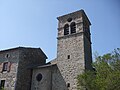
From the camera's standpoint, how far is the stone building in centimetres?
1892

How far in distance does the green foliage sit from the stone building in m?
2.69

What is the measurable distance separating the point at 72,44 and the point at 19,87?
808 cm

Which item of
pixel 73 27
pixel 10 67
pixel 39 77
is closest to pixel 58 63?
pixel 39 77

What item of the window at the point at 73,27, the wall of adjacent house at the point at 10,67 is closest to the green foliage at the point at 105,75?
the window at the point at 73,27

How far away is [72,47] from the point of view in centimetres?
2025

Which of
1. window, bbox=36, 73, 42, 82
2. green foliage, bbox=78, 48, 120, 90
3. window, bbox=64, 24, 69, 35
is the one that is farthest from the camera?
window, bbox=64, 24, 69, 35

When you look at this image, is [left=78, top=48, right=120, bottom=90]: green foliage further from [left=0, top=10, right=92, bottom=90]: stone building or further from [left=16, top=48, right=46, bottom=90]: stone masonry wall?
[left=16, top=48, right=46, bottom=90]: stone masonry wall

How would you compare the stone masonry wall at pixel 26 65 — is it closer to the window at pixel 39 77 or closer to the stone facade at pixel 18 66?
the stone facade at pixel 18 66

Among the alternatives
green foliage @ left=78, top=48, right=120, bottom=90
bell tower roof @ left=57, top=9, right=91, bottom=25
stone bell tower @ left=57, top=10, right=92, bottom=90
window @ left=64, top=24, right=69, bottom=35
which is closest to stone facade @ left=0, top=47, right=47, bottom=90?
stone bell tower @ left=57, top=10, right=92, bottom=90

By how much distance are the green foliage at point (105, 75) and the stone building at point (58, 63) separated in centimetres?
269

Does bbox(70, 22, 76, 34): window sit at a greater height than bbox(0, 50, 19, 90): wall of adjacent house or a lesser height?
greater

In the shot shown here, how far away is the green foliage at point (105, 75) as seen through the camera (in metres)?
13.5

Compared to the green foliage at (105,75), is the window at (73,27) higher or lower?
higher

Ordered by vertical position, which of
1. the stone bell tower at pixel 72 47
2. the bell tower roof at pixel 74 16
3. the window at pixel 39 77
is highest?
the bell tower roof at pixel 74 16
